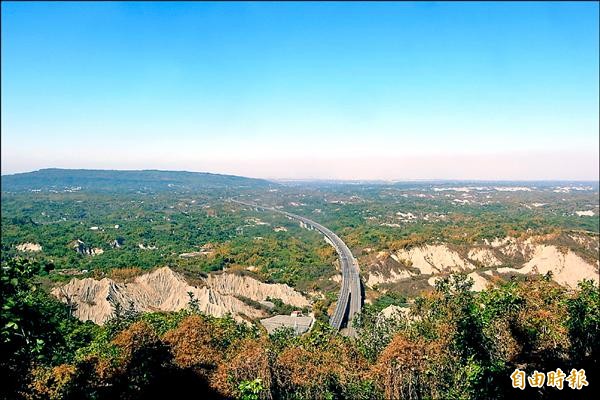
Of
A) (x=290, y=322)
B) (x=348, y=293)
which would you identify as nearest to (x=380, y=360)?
(x=290, y=322)

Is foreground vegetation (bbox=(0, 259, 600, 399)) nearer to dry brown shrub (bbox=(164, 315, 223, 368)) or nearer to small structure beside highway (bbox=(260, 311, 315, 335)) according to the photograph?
dry brown shrub (bbox=(164, 315, 223, 368))

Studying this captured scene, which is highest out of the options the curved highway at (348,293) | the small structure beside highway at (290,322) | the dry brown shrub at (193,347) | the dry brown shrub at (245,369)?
the dry brown shrub at (193,347)

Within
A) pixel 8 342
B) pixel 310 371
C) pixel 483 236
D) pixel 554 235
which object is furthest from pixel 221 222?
pixel 8 342

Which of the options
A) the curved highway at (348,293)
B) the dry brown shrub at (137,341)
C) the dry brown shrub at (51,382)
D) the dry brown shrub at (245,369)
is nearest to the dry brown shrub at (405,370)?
the dry brown shrub at (245,369)

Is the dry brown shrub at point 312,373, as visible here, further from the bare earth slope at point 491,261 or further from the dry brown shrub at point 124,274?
the bare earth slope at point 491,261

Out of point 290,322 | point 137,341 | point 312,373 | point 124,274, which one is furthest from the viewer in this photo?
point 124,274

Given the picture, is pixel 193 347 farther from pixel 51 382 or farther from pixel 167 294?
pixel 167 294

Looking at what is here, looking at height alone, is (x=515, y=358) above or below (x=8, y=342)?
below

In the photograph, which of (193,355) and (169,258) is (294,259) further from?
(193,355)

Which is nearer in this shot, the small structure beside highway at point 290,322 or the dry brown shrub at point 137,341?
the dry brown shrub at point 137,341

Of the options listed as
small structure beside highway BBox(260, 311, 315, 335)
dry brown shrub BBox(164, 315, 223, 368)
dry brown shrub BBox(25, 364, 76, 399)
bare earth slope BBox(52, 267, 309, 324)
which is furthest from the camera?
bare earth slope BBox(52, 267, 309, 324)

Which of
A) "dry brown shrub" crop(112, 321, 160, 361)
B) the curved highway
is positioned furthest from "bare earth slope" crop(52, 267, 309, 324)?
"dry brown shrub" crop(112, 321, 160, 361)
